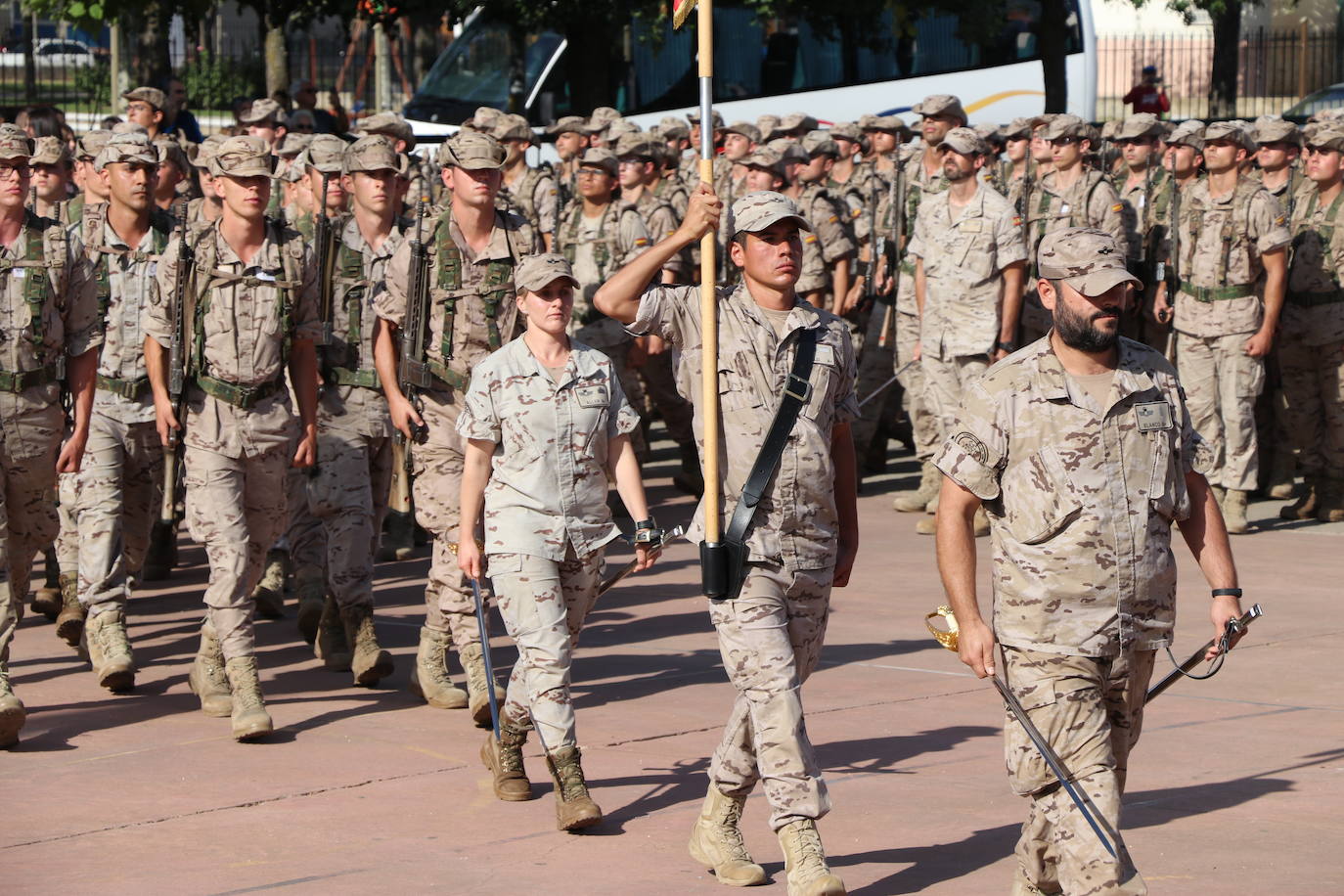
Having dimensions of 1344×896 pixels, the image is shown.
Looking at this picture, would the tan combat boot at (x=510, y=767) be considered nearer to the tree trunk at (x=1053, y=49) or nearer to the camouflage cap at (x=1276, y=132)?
the camouflage cap at (x=1276, y=132)

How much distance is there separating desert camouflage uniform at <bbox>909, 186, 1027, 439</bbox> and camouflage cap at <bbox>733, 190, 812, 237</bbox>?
6.20 metres

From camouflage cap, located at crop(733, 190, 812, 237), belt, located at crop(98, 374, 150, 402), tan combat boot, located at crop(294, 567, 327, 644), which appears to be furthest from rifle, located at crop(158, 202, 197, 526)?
camouflage cap, located at crop(733, 190, 812, 237)

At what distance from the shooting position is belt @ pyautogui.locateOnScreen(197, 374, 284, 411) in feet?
26.9

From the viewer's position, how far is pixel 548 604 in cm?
695

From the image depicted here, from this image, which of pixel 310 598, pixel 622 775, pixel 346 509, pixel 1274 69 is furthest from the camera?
pixel 1274 69

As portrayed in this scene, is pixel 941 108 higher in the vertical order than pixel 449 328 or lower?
higher

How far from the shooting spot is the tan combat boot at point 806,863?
5744 millimetres

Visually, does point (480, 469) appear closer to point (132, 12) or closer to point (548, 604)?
point (548, 604)

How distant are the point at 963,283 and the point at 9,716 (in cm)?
664

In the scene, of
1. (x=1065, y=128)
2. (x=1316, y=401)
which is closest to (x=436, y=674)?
(x=1065, y=128)

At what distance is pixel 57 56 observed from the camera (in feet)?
133

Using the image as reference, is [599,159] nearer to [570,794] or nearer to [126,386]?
[126,386]

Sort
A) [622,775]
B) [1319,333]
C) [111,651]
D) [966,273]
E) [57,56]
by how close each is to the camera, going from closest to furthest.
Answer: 1. [622,775]
2. [111,651]
3. [966,273]
4. [1319,333]
5. [57,56]

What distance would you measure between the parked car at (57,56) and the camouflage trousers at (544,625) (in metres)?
32.0
